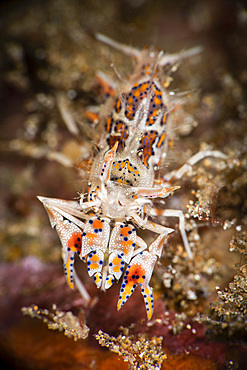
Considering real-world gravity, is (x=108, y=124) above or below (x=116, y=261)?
above

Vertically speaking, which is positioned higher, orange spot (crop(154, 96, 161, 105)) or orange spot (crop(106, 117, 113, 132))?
orange spot (crop(154, 96, 161, 105))

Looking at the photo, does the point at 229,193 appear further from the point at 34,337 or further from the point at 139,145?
the point at 34,337

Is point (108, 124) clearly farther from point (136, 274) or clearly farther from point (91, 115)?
point (136, 274)

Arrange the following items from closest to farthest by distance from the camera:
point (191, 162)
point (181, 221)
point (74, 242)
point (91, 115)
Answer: point (74, 242), point (181, 221), point (191, 162), point (91, 115)

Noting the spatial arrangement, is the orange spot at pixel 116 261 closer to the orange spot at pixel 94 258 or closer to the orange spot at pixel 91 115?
the orange spot at pixel 94 258

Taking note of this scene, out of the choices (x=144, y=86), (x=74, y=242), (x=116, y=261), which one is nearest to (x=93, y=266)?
(x=116, y=261)

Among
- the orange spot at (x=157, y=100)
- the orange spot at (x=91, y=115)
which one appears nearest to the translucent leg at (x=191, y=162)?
the orange spot at (x=157, y=100)

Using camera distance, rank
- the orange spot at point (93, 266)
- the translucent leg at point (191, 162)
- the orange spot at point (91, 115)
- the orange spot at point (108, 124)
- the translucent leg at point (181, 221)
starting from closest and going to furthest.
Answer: the orange spot at point (93, 266), the translucent leg at point (181, 221), the translucent leg at point (191, 162), the orange spot at point (108, 124), the orange spot at point (91, 115)

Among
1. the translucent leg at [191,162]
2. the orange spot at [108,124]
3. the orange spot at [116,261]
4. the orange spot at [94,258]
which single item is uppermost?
the orange spot at [108,124]

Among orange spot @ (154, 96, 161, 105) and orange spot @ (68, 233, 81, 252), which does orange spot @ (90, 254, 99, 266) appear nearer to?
orange spot @ (68, 233, 81, 252)

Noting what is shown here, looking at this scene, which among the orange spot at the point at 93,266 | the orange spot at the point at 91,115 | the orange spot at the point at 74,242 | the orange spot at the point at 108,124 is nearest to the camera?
the orange spot at the point at 93,266

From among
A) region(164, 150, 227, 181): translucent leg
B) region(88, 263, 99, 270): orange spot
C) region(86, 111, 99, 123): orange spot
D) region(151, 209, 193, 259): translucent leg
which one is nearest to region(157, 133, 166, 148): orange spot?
region(164, 150, 227, 181): translucent leg
